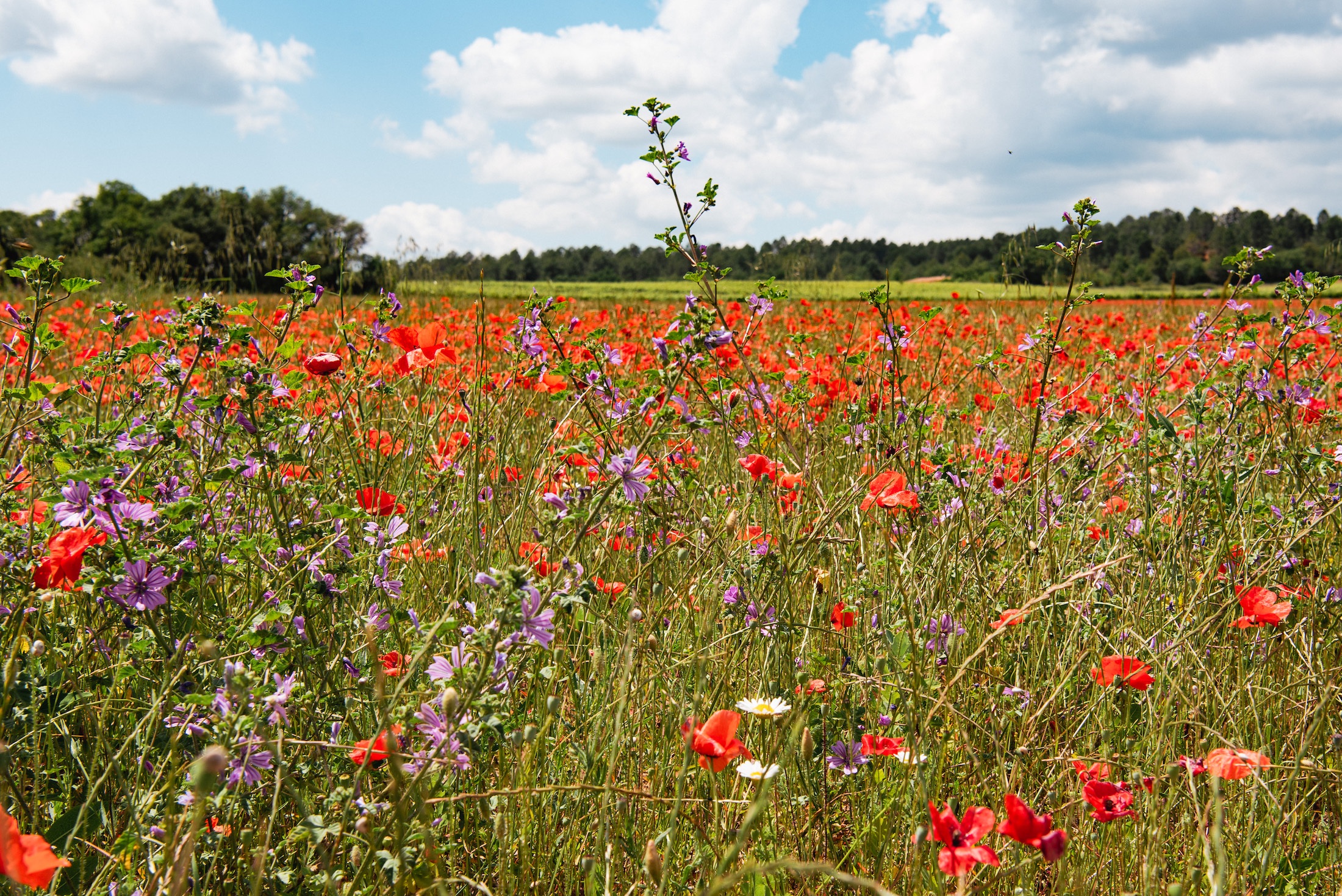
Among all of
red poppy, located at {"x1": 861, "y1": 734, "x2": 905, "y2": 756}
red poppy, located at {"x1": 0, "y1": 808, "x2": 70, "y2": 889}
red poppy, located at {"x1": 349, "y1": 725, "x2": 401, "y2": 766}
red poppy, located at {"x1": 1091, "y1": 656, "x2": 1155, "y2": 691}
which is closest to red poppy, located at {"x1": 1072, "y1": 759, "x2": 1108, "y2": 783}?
red poppy, located at {"x1": 1091, "y1": 656, "x2": 1155, "y2": 691}

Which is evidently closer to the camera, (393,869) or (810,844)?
(393,869)

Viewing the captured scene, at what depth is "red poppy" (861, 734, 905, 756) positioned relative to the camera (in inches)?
53.1

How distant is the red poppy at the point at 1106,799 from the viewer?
1.11 meters

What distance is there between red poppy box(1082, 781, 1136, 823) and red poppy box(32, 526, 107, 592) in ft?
4.57

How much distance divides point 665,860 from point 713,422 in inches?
35.4

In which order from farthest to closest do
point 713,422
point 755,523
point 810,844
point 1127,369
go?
point 1127,369 < point 755,523 < point 713,422 < point 810,844

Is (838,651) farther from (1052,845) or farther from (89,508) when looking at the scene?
(89,508)

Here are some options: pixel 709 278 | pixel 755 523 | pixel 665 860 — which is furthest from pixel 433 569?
pixel 665 860

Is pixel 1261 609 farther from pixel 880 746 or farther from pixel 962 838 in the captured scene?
pixel 962 838

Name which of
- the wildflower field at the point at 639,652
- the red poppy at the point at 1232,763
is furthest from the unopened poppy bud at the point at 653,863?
the red poppy at the point at 1232,763

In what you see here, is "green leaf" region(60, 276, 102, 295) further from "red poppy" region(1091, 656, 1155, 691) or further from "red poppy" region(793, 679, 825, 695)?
"red poppy" region(1091, 656, 1155, 691)

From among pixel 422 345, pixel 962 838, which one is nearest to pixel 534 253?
pixel 422 345

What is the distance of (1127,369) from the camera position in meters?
4.30

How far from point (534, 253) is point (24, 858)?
45.5 metres
